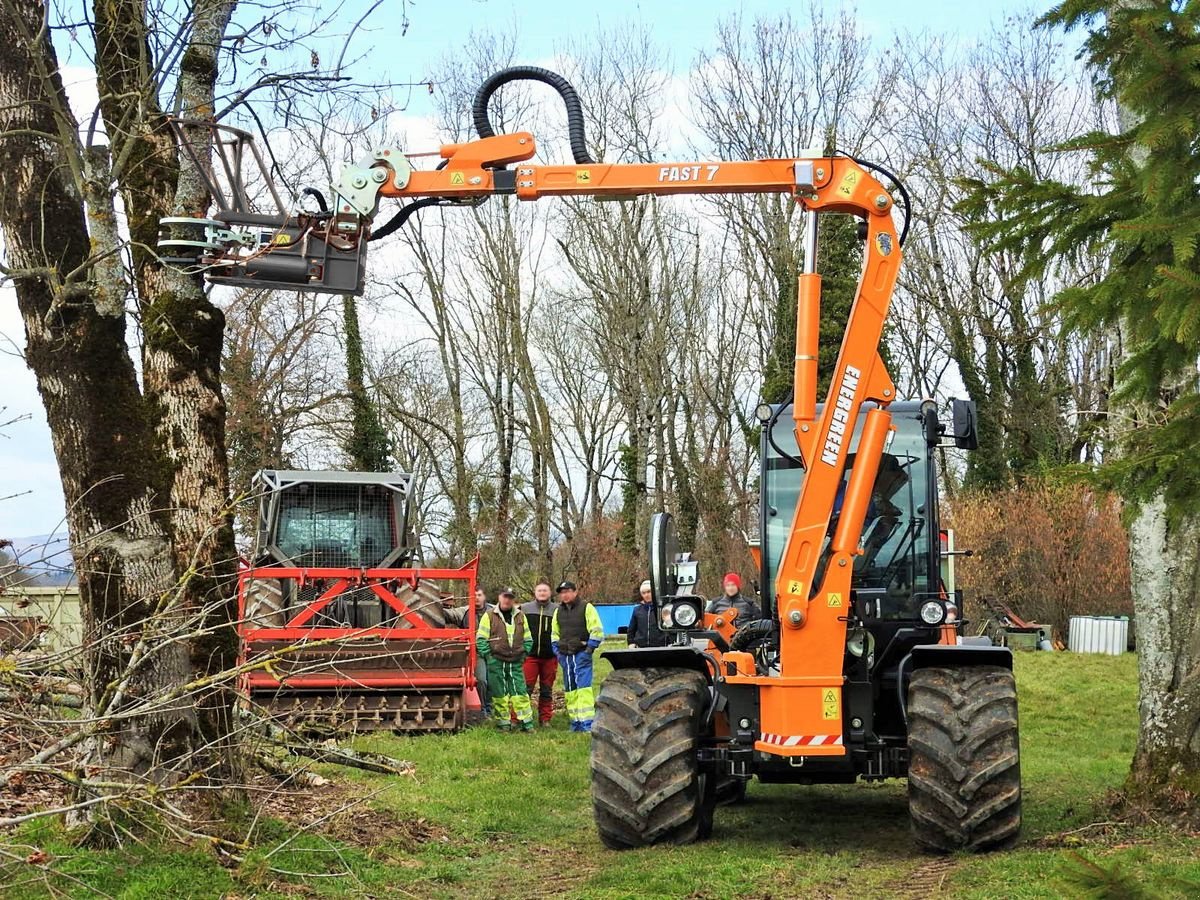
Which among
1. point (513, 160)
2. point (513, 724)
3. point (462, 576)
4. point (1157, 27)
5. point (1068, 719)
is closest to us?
point (1157, 27)

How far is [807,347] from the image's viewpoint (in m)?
8.12

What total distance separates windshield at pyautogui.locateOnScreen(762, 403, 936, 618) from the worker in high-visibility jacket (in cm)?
637

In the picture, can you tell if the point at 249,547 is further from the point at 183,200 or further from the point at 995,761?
the point at 995,761

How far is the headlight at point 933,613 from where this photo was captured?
8367 millimetres

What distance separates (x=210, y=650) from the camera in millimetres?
7875

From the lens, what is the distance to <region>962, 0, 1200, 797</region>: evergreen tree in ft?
15.2

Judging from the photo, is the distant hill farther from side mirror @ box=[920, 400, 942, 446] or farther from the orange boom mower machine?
side mirror @ box=[920, 400, 942, 446]

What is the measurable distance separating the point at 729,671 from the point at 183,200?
174 inches

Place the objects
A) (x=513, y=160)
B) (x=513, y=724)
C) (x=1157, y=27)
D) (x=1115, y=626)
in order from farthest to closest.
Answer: (x=1115, y=626) < (x=513, y=724) < (x=513, y=160) < (x=1157, y=27)

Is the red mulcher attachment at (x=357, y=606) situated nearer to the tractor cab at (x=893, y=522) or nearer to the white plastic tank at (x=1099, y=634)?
the tractor cab at (x=893, y=522)

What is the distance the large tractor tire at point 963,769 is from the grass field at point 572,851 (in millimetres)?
166

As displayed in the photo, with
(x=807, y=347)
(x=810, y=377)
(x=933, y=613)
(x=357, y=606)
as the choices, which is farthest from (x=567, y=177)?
(x=357, y=606)

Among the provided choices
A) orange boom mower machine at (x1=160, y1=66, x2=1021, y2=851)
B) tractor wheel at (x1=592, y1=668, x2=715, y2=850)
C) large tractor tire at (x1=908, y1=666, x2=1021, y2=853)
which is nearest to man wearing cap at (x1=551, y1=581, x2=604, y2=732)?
orange boom mower machine at (x1=160, y1=66, x2=1021, y2=851)

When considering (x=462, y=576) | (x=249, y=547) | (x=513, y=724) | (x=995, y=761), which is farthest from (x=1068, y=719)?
(x=249, y=547)
